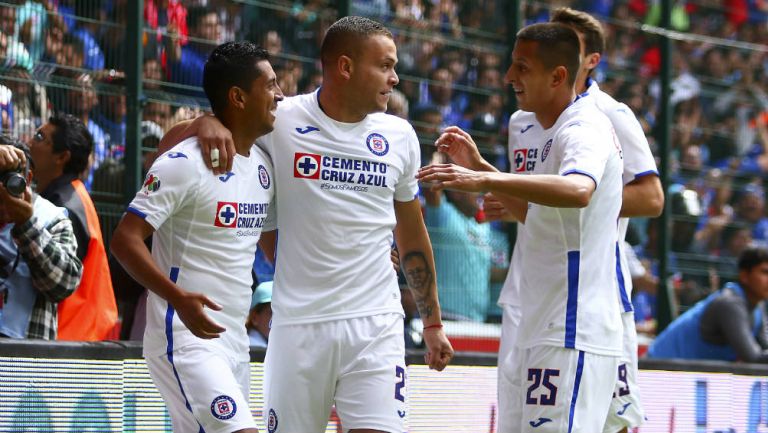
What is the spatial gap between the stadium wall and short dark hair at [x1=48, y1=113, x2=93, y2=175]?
1123 mm

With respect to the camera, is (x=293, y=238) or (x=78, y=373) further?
(x=78, y=373)

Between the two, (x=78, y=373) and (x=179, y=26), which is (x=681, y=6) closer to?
(x=179, y=26)

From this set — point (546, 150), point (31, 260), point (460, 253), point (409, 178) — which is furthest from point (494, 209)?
point (460, 253)

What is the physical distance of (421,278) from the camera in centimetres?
559

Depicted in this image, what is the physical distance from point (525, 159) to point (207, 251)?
6.23 ft

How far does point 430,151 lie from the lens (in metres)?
9.02

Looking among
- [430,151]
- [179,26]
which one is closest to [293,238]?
[179,26]

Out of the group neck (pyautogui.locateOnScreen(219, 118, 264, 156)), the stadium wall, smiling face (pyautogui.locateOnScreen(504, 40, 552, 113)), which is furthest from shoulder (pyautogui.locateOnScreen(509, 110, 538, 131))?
the stadium wall

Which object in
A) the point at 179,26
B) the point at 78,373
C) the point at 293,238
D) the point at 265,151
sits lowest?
the point at 78,373

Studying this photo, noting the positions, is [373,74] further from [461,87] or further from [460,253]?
[461,87]

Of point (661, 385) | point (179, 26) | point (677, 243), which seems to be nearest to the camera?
point (179, 26)

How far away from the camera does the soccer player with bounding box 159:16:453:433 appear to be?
5.14 m

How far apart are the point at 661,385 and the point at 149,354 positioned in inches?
191

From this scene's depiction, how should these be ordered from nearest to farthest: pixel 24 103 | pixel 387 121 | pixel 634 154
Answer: pixel 387 121 → pixel 634 154 → pixel 24 103
